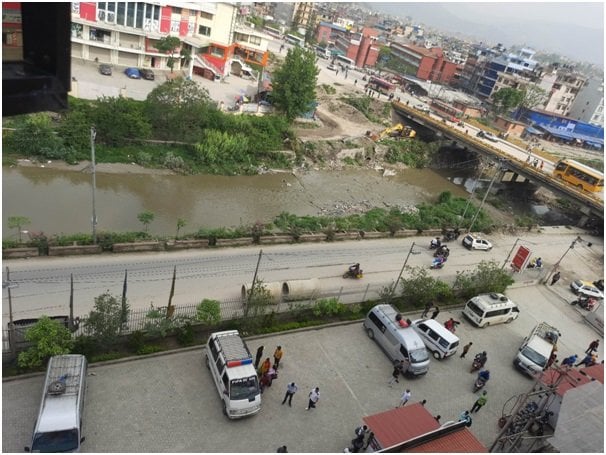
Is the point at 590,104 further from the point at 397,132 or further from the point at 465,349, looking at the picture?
the point at 465,349

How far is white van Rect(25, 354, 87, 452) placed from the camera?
923 cm

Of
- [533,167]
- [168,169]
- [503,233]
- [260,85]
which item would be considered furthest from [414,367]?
[260,85]

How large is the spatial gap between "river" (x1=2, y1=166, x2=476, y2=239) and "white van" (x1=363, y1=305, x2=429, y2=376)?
11084 millimetres

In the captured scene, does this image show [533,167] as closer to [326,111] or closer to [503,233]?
[503,233]

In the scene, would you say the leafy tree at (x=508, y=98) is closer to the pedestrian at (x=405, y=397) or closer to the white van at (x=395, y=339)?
the white van at (x=395, y=339)

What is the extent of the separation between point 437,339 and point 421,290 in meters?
2.48

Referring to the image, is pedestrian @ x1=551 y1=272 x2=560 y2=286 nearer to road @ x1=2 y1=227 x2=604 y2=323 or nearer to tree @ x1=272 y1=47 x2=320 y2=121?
road @ x1=2 y1=227 x2=604 y2=323

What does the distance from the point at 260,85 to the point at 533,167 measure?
1066 inches

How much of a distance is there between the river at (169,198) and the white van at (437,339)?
12079 millimetres

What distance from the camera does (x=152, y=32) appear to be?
40625 mm

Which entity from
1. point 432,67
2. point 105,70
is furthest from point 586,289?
point 432,67

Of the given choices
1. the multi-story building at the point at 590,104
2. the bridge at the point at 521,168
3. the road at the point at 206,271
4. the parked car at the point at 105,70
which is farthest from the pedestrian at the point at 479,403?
the multi-story building at the point at 590,104

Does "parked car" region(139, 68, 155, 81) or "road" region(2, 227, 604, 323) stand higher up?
"parked car" region(139, 68, 155, 81)

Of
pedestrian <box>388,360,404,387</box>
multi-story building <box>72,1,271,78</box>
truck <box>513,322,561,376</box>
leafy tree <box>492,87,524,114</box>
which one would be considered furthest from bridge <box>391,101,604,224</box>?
leafy tree <box>492,87,524,114</box>
